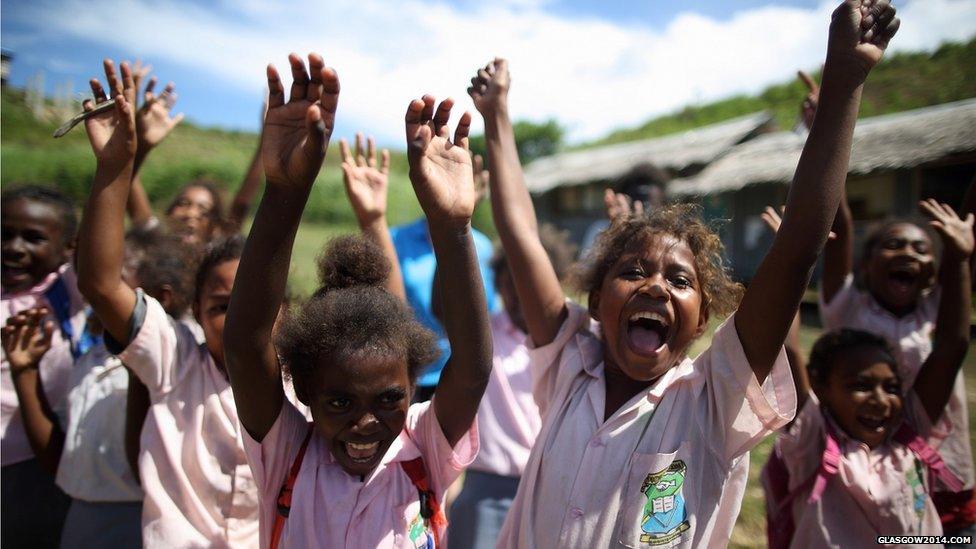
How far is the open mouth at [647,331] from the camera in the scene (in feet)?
5.25

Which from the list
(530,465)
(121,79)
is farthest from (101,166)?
(530,465)

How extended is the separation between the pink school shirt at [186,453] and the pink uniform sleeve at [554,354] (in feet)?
3.01

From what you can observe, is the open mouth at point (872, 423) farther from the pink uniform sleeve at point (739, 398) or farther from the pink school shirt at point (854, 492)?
the pink uniform sleeve at point (739, 398)

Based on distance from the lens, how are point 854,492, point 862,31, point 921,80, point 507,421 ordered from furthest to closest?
point 921,80 → point 507,421 → point 854,492 → point 862,31

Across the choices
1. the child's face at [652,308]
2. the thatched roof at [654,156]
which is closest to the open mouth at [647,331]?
the child's face at [652,308]

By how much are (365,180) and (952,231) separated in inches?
84.7

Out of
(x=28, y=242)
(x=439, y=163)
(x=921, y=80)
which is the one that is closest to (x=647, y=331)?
(x=439, y=163)

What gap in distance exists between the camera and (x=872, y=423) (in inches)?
83.0

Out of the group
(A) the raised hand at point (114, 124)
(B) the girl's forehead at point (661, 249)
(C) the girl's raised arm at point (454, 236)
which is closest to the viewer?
(C) the girl's raised arm at point (454, 236)

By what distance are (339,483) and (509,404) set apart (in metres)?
1.11

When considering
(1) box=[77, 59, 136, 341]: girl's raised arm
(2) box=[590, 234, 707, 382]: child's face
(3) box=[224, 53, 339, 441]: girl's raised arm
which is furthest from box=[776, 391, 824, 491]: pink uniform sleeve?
(1) box=[77, 59, 136, 341]: girl's raised arm

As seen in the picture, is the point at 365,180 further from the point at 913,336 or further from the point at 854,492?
the point at 913,336

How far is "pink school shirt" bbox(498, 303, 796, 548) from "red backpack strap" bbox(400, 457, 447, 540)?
0.72 ft

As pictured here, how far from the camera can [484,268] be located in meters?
3.21
